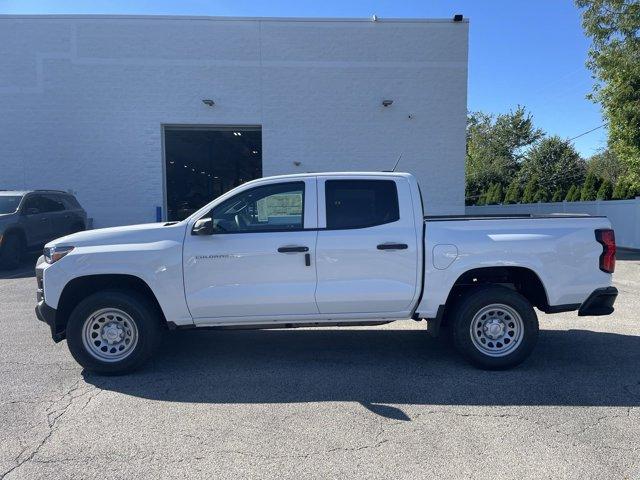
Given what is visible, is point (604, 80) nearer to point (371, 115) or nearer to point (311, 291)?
point (371, 115)

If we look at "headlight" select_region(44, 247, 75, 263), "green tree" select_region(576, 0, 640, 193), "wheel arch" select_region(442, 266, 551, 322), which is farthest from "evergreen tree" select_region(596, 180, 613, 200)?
"headlight" select_region(44, 247, 75, 263)

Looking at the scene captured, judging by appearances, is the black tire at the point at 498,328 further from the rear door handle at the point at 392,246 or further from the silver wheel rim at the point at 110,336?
the silver wheel rim at the point at 110,336

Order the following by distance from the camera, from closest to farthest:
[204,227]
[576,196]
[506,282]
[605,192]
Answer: [204,227], [506,282], [605,192], [576,196]

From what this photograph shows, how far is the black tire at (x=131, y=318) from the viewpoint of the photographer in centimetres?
476

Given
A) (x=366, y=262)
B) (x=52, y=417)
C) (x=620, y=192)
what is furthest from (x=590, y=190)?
(x=52, y=417)

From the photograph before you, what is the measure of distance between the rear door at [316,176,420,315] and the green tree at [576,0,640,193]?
1180cm

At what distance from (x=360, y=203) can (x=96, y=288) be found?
9.54 feet

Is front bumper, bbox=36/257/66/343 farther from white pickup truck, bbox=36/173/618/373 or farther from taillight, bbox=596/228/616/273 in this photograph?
taillight, bbox=596/228/616/273

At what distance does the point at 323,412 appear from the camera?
4023mm

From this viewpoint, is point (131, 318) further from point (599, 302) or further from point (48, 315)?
point (599, 302)

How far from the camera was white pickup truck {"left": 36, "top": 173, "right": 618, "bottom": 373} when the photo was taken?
→ 4.76m

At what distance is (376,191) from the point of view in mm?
5047

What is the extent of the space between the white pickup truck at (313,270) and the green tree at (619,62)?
1063 cm

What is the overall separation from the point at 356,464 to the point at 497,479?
0.91 m
